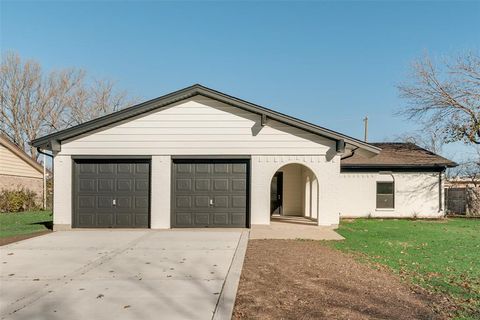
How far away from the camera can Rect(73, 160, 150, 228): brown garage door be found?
508 inches

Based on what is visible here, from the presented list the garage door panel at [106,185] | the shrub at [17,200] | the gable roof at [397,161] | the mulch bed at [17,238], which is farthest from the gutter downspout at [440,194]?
the shrub at [17,200]

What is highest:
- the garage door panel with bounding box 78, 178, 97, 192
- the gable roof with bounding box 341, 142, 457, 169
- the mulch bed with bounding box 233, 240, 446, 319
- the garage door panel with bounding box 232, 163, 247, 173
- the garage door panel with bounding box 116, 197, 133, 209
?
the gable roof with bounding box 341, 142, 457, 169

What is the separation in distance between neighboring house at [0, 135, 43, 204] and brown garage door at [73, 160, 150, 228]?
13.0 metres

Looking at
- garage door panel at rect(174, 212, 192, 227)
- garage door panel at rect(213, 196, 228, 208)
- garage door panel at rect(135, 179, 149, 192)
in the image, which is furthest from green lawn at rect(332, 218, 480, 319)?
garage door panel at rect(135, 179, 149, 192)

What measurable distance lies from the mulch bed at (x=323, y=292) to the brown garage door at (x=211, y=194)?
506cm

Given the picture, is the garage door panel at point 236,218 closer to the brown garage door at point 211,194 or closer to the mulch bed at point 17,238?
the brown garage door at point 211,194

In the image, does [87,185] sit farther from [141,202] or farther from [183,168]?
[183,168]

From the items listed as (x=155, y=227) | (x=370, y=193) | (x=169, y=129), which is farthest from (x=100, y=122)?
(x=370, y=193)

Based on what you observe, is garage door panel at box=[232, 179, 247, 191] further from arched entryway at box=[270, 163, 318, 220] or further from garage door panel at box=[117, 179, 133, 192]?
arched entryway at box=[270, 163, 318, 220]

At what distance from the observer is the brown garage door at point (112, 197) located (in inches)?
508

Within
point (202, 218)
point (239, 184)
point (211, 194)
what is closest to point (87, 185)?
point (202, 218)

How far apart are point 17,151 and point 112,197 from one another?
15.5 metres

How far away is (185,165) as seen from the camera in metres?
13.0

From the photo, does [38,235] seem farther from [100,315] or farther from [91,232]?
[100,315]
